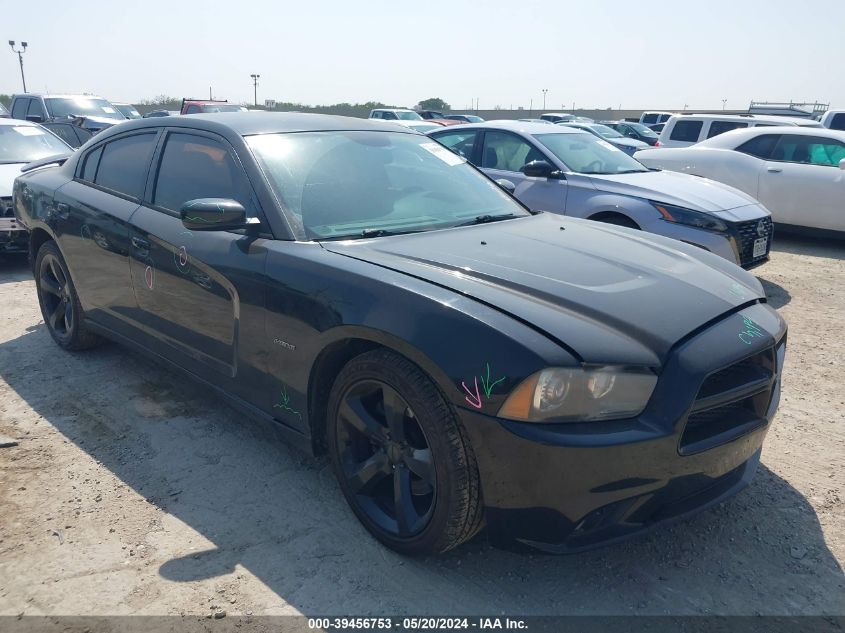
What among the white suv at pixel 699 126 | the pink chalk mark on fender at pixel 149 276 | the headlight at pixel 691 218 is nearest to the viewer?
the pink chalk mark on fender at pixel 149 276

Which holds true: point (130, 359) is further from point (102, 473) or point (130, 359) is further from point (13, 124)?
point (13, 124)

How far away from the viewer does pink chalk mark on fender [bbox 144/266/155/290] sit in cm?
365

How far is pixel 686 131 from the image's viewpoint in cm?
1201

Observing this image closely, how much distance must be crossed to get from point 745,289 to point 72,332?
13.5 feet

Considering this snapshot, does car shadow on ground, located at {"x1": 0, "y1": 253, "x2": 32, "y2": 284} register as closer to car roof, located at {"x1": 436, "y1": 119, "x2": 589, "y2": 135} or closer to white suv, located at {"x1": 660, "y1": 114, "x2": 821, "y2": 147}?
car roof, located at {"x1": 436, "y1": 119, "x2": 589, "y2": 135}

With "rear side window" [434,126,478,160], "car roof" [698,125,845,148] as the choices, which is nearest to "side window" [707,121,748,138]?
"car roof" [698,125,845,148]

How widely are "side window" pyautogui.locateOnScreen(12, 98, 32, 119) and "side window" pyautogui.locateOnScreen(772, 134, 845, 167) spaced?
1446cm

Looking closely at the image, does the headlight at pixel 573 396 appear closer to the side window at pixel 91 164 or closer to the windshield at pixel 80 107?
the side window at pixel 91 164

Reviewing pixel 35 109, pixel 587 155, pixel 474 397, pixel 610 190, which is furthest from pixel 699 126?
pixel 35 109

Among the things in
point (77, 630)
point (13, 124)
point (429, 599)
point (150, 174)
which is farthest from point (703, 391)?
point (13, 124)

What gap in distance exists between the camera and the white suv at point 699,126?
38.2ft

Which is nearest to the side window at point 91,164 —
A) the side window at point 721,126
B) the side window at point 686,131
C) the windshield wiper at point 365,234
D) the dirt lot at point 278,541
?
the dirt lot at point 278,541

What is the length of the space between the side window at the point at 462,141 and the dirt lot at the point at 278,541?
4.49m

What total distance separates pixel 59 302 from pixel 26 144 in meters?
4.52
